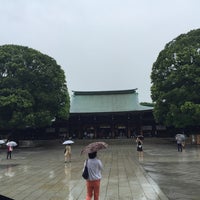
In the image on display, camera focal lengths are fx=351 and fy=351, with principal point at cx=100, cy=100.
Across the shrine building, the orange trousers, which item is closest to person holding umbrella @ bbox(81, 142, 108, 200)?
the orange trousers

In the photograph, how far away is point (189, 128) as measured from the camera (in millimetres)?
40844

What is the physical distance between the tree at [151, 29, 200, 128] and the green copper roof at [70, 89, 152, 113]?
13.6 metres

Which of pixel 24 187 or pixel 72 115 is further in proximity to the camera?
pixel 72 115

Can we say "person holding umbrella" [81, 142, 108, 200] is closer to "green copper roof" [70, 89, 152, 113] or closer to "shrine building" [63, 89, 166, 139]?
"shrine building" [63, 89, 166, 139]

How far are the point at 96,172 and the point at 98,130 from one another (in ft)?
151

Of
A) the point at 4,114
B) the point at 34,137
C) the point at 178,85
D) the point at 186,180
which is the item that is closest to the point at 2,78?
the point at 4,114

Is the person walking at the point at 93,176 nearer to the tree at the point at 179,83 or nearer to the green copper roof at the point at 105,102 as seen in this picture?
the tree at the point at 179,83

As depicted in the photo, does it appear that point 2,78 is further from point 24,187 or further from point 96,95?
point 24,187

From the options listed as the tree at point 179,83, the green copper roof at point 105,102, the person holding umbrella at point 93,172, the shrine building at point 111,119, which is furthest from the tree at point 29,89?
the person holding umbrella at point 93,172

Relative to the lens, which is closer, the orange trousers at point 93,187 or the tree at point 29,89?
the orange trousers at point 93,187

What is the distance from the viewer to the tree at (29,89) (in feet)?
122

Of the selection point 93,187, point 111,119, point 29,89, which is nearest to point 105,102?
point 111,119

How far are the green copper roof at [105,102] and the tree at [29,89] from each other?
12355mm

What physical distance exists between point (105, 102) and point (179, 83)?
21.8 meters
